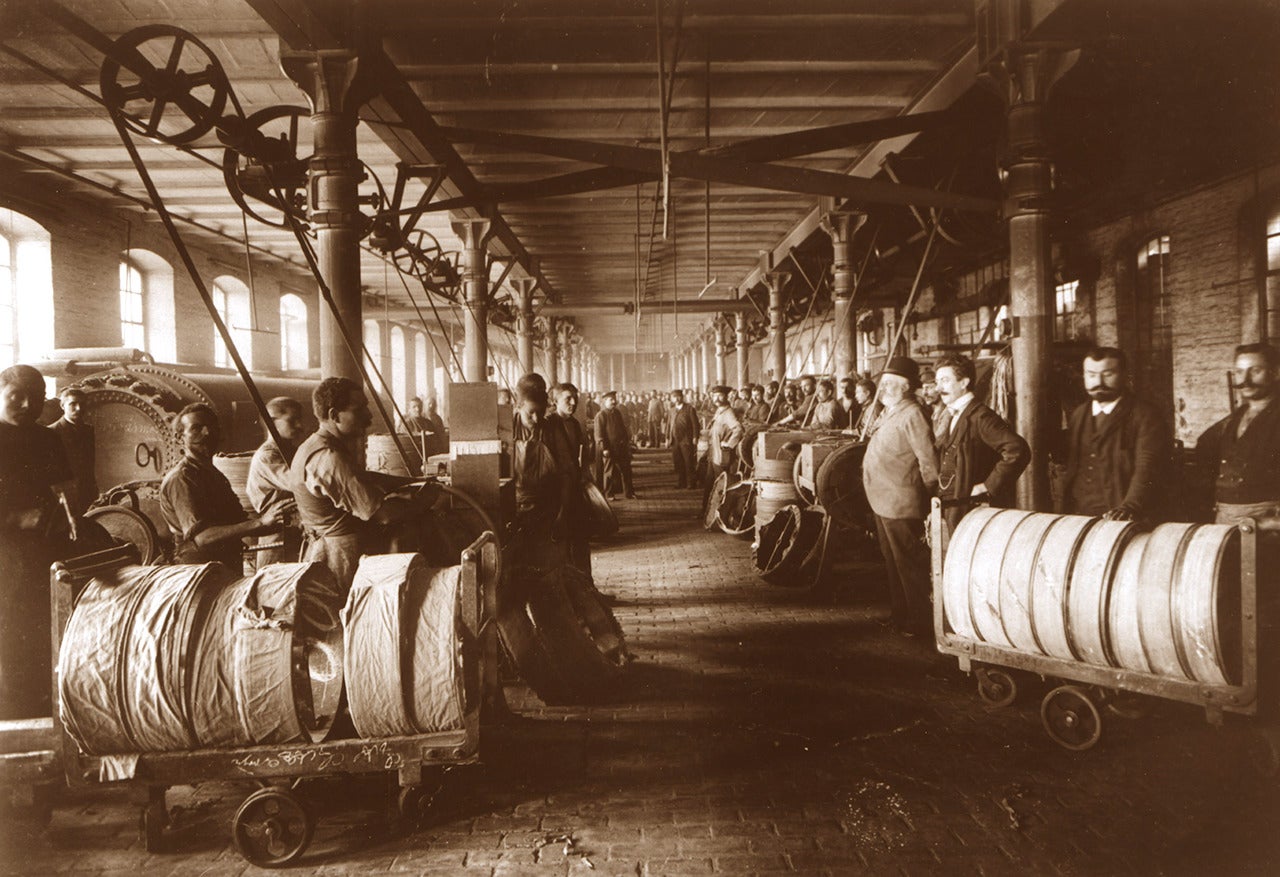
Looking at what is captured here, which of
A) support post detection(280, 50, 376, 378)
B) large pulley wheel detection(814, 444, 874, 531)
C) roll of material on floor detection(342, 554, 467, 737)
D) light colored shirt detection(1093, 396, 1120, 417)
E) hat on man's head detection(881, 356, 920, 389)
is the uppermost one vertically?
support post detection(280, 50, 376, 378)

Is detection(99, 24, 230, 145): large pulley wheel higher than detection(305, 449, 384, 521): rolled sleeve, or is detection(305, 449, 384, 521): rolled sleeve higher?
detection(99, 24, 230, 145): large pulley wheel

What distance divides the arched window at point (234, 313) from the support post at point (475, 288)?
28.3 ft

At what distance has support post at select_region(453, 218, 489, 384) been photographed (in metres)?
12.0

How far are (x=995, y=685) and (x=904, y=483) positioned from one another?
1.68 meters

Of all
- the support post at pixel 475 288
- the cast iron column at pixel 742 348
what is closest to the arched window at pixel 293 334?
the support post at pixel 475 288

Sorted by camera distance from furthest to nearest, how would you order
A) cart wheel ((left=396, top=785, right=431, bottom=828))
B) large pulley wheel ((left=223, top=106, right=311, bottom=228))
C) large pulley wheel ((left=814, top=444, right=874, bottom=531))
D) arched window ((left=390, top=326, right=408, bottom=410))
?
arched window ((left=390, top=326, right=408, bottom=410))
large pulley wheel ((left=814, top=444, right=874, bottom=531))
large pulley wheel ((left=223, top=106, right=311, bottom=228))
cart wheel ((left=396, top=785, right=431, bottom=828))

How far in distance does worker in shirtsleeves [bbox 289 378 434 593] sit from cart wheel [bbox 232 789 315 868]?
4.20ft

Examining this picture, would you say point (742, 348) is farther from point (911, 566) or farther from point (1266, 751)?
point (1266, 751)

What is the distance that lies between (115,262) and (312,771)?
13880mm

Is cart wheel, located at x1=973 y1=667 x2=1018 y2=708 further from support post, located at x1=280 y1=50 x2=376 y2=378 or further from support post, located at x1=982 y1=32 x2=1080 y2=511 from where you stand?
support post, located at x1=280 y1=50 x2=376 y2=378

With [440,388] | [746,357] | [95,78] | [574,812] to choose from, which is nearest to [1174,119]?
[574,812]

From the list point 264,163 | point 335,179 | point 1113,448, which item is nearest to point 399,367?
point 264,163

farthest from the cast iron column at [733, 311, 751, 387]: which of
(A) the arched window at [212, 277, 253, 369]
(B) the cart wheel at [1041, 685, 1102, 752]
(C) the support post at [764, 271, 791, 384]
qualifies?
(B) the cart wheel at [1041, 685, 1102, 752]

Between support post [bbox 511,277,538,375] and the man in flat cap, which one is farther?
support post [bbox 511,277,538,375]
